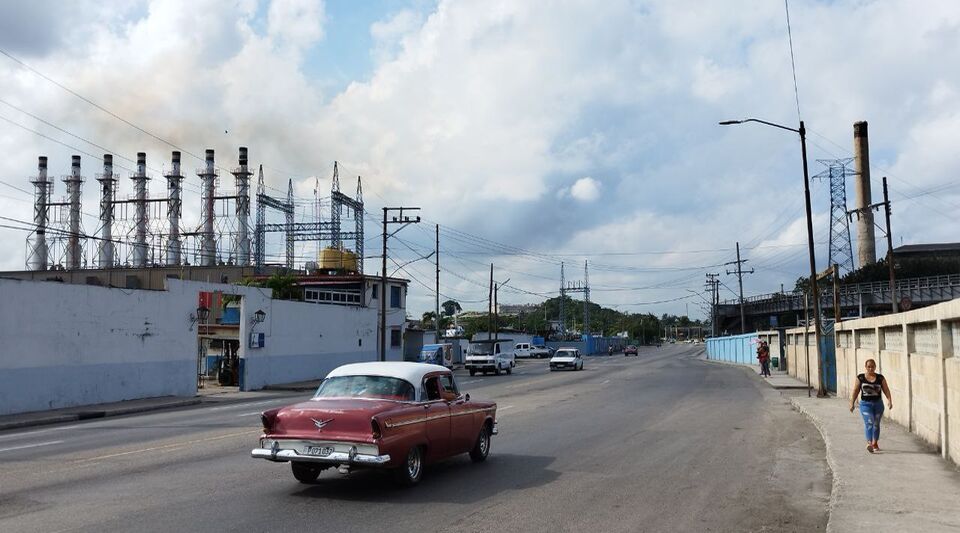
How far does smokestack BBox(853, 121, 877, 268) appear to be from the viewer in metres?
101

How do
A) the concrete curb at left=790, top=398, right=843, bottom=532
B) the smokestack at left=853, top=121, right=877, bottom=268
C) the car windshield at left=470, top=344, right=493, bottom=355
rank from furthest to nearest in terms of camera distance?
the smokestack at left=853, top=121, right=877, bottom=268 → the car windshield at left=470, top=344, right=493, bottom=355 → the concrete curb at left=790, top=398, right=843, bottom=532

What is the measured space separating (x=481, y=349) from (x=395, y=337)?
437 inches

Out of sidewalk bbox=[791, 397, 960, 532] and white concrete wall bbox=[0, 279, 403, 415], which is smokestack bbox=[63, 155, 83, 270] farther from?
sidewalk bbox=[791, 397, 960, 532]

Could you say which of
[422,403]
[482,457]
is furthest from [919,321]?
[422,403]

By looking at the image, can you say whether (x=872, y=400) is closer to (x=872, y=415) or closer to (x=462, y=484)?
(x=872, y=415)

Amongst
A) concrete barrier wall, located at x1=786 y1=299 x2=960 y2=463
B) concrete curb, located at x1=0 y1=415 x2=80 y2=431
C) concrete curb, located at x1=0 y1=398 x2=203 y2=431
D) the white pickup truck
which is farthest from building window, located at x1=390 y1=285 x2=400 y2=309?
concrete barrier wall, located at x1=786 y1=299 x2=960 y2=463

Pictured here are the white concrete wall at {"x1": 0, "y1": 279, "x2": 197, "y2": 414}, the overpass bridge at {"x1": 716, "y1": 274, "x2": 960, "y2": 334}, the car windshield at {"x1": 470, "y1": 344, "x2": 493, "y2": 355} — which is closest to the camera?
the white concrete wall at {"x1": 0, "y1": 279, "x2": 197, "y2": 414}

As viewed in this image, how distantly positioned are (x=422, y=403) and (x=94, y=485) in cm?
433

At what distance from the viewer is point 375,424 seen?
31.0 ft

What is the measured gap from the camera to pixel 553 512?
29.7ft

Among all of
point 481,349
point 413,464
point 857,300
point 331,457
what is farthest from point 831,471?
point 857,300

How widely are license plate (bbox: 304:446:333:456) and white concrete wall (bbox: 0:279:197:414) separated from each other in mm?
19144

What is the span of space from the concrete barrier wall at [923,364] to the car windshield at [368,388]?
7571 mm

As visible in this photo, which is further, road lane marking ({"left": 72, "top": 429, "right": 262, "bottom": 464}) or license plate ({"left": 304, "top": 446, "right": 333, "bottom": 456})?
road lane marking ({"left": 72, "top": 429, "right": 262, "bottom": 464})
